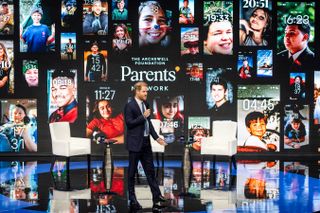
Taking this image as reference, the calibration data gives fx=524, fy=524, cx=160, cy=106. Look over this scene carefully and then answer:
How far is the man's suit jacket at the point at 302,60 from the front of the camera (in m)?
12.0

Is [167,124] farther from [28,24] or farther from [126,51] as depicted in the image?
[28,24]

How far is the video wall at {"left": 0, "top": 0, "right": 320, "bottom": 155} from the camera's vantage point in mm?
11945

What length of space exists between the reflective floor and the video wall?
1100 millimetres

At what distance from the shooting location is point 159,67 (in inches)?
472

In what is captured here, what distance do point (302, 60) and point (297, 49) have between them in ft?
0.91

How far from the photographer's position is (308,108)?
1204 cm

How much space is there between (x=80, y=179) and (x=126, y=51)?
12.8ft

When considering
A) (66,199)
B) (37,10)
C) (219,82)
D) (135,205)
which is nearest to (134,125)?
(135,205)

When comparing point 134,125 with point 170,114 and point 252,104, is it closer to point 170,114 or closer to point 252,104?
point 170,114

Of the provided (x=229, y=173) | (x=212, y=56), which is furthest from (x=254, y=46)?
(x=229, y=173)

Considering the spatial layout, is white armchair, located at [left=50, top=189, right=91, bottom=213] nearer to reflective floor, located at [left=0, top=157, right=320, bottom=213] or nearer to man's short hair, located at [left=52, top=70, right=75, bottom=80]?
reflective floor, located at [left=0, top=157, right=320, bottom=213]

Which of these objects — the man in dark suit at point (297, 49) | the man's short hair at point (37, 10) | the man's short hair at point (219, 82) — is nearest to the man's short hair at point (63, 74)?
the man's short hair at point (37, 10)

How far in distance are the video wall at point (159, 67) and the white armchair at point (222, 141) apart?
182 centimetres

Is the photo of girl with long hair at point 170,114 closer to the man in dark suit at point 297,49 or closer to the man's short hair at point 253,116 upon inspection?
the man's short hair at point 253,116
